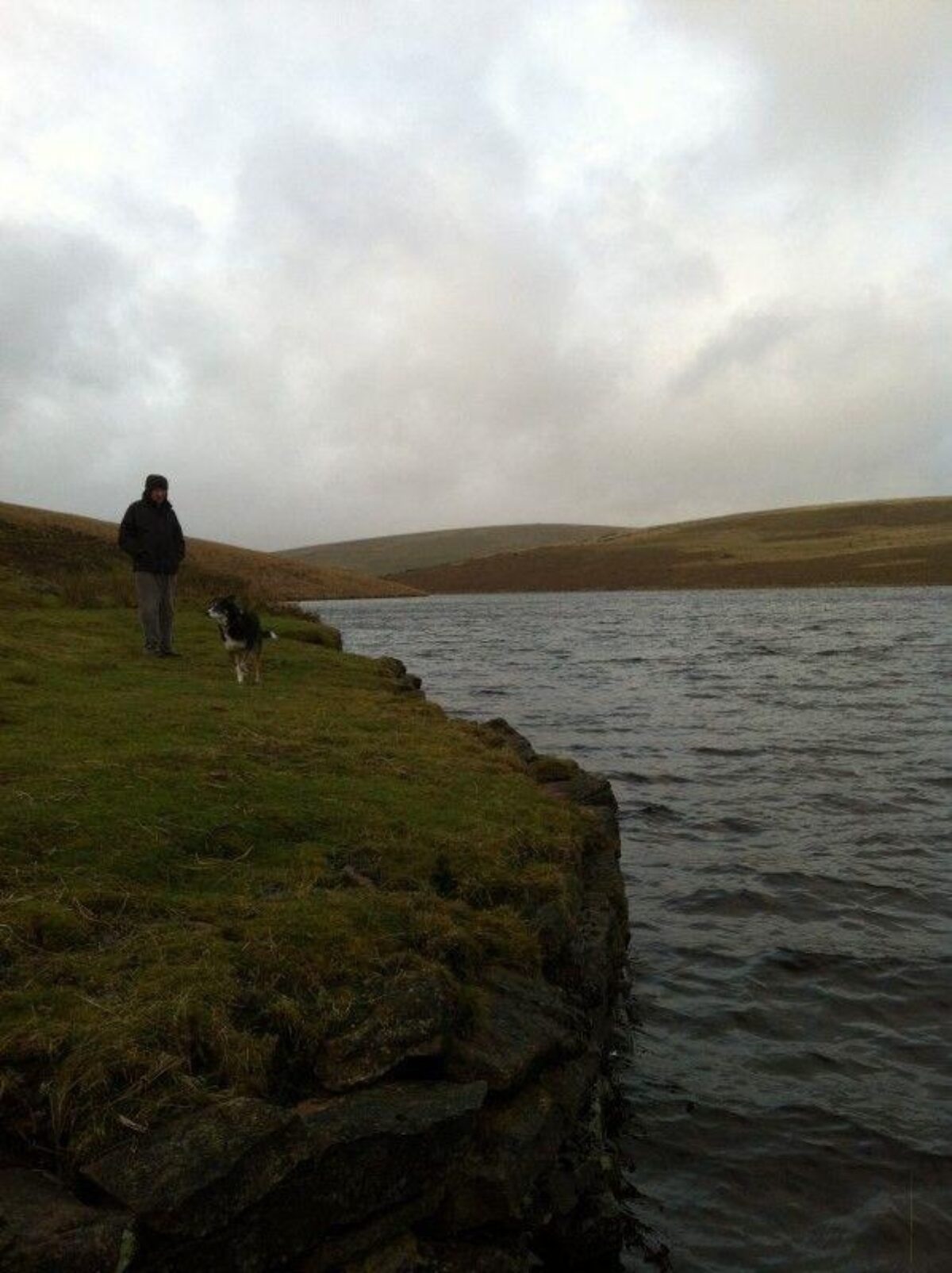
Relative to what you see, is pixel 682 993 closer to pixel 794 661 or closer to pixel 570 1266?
pixel 570 1266

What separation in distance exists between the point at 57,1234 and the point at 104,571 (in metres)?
39.1

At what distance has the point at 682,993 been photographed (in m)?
8.66

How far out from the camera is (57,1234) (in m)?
3.55

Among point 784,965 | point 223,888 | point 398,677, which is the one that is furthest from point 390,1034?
point 398,677

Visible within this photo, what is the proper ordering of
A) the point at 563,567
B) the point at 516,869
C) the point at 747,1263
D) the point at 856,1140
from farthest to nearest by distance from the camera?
the point at 563,567 < the point at 516,869 < the point at 856,1140 < the point at 747,1263

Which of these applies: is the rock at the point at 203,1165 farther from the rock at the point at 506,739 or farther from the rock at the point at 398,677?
the rock at the point at 398,677

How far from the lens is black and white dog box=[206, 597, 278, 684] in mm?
15297

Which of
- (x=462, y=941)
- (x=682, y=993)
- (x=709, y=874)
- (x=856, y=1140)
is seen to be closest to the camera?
(x=462, y=941)

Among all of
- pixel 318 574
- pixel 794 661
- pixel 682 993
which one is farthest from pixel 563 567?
pixel 682 993

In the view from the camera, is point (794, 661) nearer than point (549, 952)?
No

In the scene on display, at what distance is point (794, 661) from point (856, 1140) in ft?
96.3

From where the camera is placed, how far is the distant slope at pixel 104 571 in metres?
28.1

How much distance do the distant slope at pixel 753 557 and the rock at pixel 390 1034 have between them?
10952 centimetres

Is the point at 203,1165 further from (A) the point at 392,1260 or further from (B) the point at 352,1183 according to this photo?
(A) the point at 392,1260
